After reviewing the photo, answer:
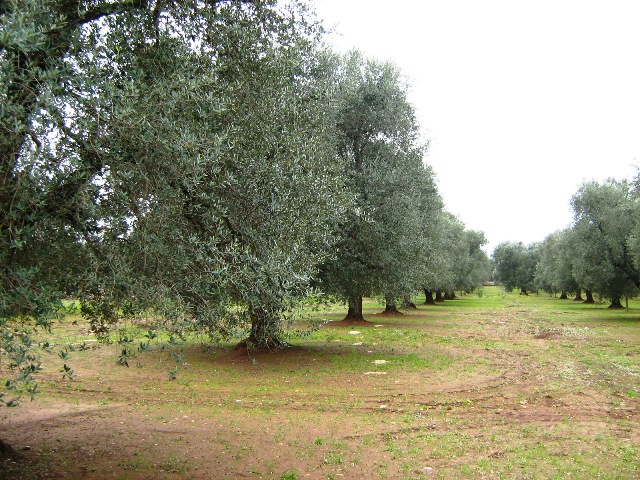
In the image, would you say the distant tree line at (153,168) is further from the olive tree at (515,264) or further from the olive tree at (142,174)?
the olive tree at (515,264)

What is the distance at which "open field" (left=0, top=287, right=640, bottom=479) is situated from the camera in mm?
8875

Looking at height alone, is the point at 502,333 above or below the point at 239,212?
below

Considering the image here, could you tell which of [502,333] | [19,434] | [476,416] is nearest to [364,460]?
[476,416]

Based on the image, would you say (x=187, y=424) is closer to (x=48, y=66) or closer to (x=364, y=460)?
(x=364, y=460)

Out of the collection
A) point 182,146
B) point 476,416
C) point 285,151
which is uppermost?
point 285,151

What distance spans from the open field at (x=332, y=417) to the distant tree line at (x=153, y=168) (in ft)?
4.86

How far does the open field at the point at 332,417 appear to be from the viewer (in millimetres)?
8875

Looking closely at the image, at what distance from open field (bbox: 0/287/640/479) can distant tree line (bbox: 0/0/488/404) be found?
4.86 feet

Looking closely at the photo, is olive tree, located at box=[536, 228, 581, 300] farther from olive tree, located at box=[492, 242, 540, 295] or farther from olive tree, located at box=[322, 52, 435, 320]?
olive tree, located at box=[322, 52, 435, 320]

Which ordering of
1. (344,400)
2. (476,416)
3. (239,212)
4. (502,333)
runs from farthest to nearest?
(502,333) < (344,400) < (476,416) < (239,212)

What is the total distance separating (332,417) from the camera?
12141mm

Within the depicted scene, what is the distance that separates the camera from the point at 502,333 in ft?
103

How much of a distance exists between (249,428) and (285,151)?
6.08m

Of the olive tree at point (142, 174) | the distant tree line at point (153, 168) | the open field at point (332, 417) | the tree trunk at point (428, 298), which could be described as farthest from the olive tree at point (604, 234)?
the olive tree at point (142, 174)
